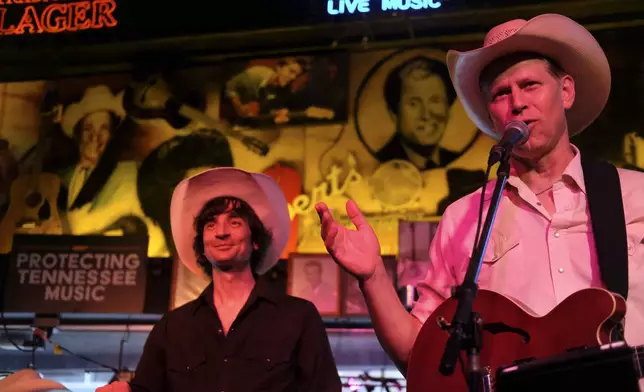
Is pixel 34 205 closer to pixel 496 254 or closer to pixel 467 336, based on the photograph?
pixel 496 254

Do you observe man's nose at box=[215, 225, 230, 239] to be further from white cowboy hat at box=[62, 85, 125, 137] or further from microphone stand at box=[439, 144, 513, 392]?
white cowboy hat at box=[62, 85, 125, 137]

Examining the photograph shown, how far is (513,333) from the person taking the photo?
1.88m

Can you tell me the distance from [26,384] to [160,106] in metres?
4.11

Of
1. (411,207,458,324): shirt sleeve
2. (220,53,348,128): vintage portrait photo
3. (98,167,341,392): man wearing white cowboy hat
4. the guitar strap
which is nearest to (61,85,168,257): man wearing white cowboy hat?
(220,53,348,128): vintage portrait photo

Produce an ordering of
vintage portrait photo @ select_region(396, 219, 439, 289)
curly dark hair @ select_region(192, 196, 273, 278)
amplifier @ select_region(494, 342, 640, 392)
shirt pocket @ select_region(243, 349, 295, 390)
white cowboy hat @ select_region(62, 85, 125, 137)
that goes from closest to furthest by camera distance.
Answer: amplifier @ select_region(494, 342, 640, 392), shirt pocket @ select_region(243, 349, 295, 390), curly dark hair @ select_region(192, 196, 273, 278), vintage portrait photo @ select_region(396, 219, 439, 289), white cowboy hat @ select_region(62, 85, 125, 137)

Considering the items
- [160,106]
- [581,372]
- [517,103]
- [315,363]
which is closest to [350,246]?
[517,103]

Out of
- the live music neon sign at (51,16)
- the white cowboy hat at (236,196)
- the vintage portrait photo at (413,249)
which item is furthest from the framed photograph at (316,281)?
the live music neon sign at (51,16)

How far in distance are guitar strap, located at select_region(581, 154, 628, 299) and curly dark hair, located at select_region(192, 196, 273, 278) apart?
184 centimetres

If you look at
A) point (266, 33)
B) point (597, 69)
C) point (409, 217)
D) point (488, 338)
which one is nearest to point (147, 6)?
point (266, 33)

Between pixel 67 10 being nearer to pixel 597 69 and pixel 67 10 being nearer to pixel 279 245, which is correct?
pixel 279 245

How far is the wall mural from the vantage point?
238 inches

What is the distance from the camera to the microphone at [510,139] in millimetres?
1876

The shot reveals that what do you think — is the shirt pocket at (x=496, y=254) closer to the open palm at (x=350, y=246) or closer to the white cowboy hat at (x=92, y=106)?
the open palm at (x=350, y=246)

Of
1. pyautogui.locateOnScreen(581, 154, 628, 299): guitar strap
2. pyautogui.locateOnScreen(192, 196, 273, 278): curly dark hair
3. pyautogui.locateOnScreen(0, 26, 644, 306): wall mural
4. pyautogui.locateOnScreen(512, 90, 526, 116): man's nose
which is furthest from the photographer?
pyautogui.locateOnScreen(0, 26, 644, 306): wall mural
